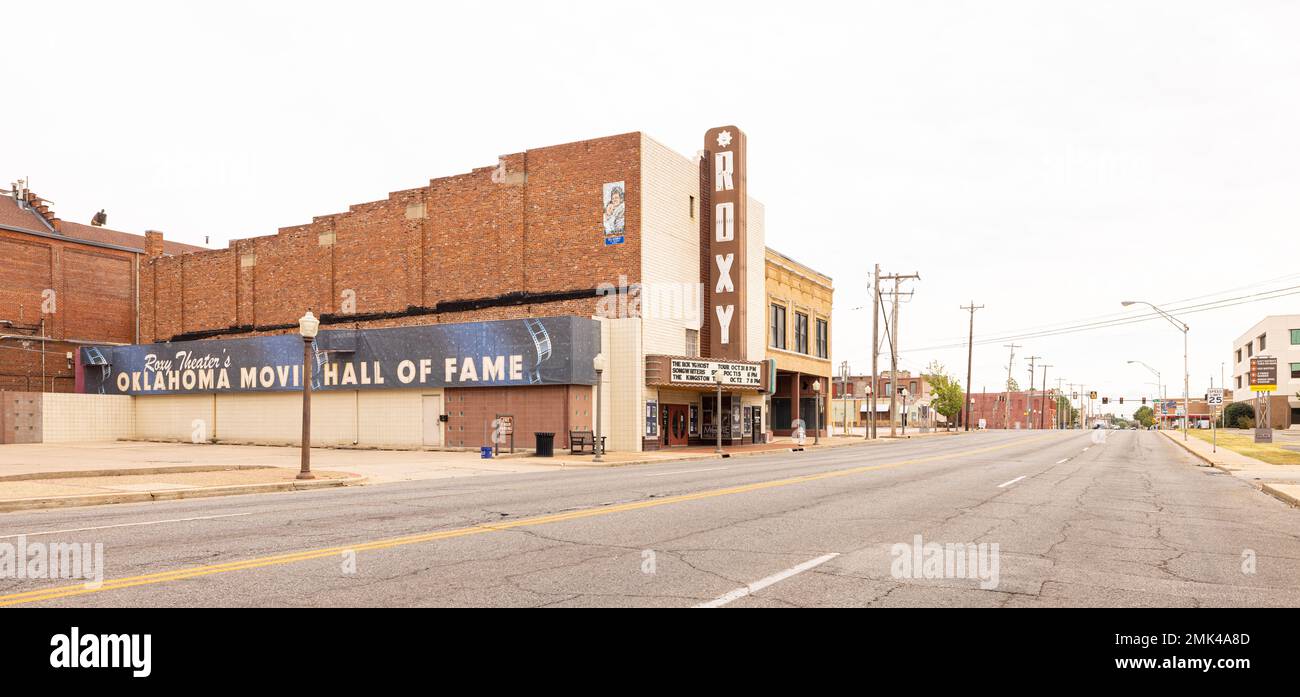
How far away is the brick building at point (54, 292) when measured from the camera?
50.5 meters

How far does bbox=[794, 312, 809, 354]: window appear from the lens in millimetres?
53812

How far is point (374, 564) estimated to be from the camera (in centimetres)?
805

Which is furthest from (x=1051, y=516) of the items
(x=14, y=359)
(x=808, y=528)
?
(x=14, y=359)

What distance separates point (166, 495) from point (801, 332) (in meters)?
43.2

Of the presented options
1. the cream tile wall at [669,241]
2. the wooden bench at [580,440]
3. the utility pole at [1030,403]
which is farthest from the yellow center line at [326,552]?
the utility pole at [1030,403]

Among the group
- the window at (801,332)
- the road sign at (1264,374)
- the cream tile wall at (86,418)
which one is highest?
the window at (801,332)

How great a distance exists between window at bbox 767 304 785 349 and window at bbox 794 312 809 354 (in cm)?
233

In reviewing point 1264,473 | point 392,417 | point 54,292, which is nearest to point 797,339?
point 392,417

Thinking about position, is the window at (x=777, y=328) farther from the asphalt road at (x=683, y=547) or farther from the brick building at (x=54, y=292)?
the brick building at (x=54, y=292)

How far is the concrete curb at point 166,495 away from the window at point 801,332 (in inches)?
1473

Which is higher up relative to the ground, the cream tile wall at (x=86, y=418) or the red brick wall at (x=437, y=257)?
the red brick wall at (x=437, y=257)

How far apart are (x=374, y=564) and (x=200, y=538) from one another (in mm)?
3144

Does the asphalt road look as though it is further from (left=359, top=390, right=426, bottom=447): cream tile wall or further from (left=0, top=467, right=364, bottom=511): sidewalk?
(left=359, top=390, right=426, bottom=447): cream tile wall
